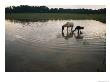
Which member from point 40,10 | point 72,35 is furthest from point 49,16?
point 72,35

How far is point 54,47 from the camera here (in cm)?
233

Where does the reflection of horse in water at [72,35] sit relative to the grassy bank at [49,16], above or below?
below

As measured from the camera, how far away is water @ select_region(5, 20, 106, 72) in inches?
90.0

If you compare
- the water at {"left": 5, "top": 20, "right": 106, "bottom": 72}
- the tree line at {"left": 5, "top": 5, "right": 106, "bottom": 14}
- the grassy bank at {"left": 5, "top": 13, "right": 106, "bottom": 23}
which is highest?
the tree line at {"left": 5, "top": 5, "right": 106, "bottom": 14}

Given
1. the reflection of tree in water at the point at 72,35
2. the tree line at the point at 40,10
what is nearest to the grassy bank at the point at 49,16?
the tree line at the point at 40,10

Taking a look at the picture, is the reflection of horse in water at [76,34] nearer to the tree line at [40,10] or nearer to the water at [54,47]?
the water at [54,47]

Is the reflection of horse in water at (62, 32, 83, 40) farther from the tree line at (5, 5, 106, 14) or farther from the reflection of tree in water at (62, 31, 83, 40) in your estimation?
the tree line at (5, 5, 106, 14)

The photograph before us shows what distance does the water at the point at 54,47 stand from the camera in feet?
7.50

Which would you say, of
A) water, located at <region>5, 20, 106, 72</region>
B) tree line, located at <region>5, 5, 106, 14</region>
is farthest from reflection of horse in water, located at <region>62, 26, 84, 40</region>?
tree line, located at <region>5, 5, 106, 14</region>

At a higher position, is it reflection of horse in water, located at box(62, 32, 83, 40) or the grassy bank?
the grassy bank

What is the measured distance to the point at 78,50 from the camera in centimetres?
233
